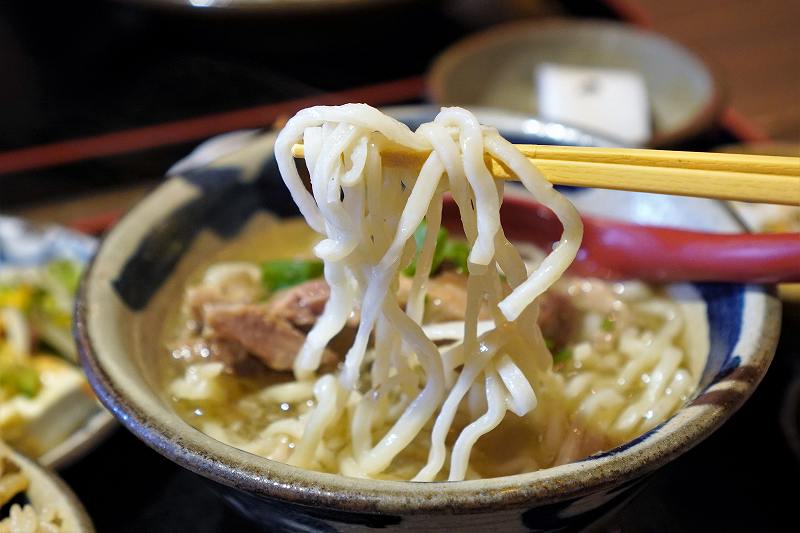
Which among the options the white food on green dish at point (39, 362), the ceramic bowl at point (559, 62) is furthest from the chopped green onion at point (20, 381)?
the ceramic bowl at point (559, 62)

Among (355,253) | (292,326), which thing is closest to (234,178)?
(292,326)

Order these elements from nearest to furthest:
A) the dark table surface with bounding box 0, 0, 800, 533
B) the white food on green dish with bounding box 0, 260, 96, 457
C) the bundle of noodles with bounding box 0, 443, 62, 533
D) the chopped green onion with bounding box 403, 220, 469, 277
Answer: the bundle of noodles with bounding box 0, 443, 62, 533 < the chopped green onion with bounding box 403, 220, 469, 277 < the white food on green dish with bounding box 0, 260, 96, 457 < the dark table surface with bounding box 0, 0, 800, 533

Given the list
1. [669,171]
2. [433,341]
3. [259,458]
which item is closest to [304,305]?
[433,341]

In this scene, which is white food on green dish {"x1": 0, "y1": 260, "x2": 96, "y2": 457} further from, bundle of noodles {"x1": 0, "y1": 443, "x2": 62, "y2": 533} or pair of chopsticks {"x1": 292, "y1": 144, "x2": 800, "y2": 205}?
pair of chopsticks {"x1": 292, "y1": 144, "x2": 800, "y2": 205}

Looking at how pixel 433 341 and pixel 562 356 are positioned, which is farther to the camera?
pixel 562 356

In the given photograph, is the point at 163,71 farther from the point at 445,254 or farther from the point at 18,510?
the point at 18,510

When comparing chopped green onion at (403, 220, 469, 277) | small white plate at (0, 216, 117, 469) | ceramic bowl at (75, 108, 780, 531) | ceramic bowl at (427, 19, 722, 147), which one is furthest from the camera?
ceramic bowl at (427, 19, 722, 147)

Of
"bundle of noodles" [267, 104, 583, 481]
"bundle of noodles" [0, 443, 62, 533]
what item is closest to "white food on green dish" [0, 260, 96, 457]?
"bundle of noodles" [0, 443, 62, 533]
